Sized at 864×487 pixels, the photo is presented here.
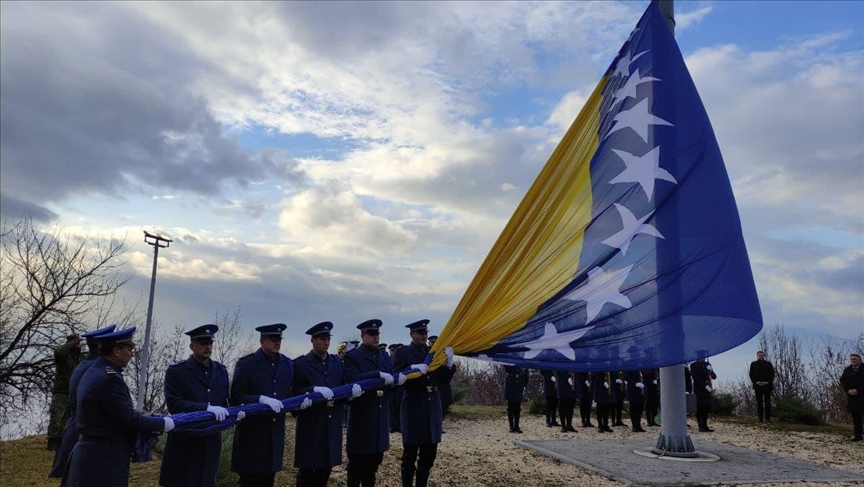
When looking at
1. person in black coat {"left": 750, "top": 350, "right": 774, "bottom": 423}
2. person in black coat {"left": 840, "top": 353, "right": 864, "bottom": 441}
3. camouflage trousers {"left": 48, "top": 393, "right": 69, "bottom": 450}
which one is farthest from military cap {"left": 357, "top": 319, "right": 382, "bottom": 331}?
person in black coat {"left": 750, "top": 350, "right": 774, "bottom": 423}

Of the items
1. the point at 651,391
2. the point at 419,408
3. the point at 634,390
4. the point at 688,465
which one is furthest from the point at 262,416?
the point at 651,391

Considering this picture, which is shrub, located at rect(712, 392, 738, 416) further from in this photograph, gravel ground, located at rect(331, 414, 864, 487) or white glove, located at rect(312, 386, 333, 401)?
white glove, located at rect(312, 386, 333, 401)

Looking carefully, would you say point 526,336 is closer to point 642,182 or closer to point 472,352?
point 472,352

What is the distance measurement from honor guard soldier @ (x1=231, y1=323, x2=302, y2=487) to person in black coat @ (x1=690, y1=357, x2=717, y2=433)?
41.7 feet

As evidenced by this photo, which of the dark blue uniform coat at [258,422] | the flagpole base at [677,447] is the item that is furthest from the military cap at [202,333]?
the flagpole base at [677,447]

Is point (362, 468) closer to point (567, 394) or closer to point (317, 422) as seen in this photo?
point (317, 422)

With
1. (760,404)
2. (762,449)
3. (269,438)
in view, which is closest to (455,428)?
(762,449)

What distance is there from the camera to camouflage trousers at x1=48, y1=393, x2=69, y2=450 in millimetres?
11414

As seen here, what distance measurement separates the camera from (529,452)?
12.1m

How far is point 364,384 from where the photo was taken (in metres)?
6.80

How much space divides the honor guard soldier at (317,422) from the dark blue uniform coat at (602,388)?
9688mm

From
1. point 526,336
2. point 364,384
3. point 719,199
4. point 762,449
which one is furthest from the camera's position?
point 762,449

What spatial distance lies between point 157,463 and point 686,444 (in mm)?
8844

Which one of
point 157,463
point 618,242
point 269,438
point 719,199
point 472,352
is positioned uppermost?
point 719,199
